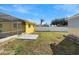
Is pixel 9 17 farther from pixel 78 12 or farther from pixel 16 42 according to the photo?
pixel 78 12

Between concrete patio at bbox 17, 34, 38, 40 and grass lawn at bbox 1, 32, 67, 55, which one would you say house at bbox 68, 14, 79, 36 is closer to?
grass lawn at bbox 1, 32, 67, 55

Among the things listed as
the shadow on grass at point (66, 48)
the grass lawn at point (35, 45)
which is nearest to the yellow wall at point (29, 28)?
the grass lawn at point (35, 45)

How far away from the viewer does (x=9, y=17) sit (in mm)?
4508

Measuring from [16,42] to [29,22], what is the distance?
1.31ft

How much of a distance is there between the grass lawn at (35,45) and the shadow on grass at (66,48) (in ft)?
0.22

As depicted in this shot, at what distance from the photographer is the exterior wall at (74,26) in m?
4.47

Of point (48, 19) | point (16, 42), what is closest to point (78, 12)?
point (48, 19)

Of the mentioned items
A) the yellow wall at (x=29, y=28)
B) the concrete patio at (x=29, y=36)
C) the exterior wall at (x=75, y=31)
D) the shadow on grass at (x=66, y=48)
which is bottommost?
the shadow on grass at (x=66, y=48)

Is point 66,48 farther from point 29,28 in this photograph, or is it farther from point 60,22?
point 29,28

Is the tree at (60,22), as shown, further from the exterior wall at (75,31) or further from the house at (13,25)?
the house at (13,25)

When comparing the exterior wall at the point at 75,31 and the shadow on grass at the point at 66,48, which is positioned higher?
the exterior wall at the point at 75,31

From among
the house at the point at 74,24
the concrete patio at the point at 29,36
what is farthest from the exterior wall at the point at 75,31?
the concrete patio at the point at 29,36

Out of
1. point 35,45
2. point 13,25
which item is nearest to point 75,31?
point 35,45

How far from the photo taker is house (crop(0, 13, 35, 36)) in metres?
4.48
